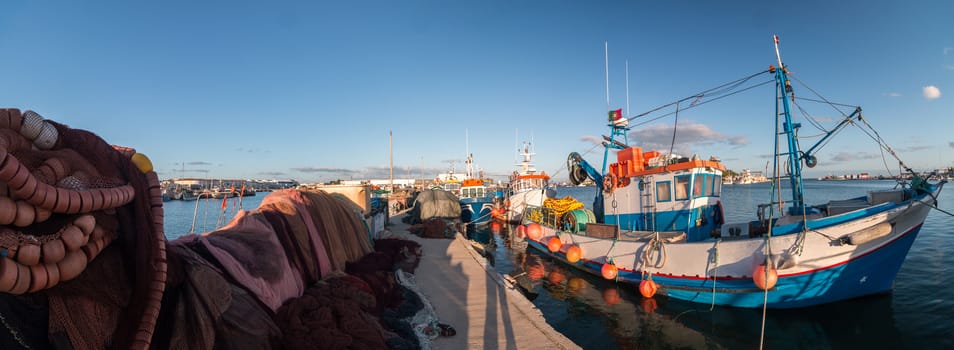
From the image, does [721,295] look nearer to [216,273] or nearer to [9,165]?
[216,273]

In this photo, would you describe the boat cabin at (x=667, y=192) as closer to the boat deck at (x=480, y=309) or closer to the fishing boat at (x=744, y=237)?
the fishing boat at (x=744, y=237)

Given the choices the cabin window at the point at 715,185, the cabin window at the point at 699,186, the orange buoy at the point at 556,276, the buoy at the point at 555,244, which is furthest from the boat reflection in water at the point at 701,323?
the cabin window at the point at 715,185

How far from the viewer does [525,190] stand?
2634 centimetres

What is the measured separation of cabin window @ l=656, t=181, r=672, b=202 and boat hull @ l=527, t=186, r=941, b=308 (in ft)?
7.39

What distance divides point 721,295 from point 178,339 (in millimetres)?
9370

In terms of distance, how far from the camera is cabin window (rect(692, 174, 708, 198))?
33.2 feet

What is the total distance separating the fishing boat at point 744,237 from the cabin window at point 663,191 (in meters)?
0.03

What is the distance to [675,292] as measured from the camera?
344 inches

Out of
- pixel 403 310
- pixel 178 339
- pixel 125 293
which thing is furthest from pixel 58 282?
pixel 403 310

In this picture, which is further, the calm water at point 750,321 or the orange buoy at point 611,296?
the orange buoy at point 611,296

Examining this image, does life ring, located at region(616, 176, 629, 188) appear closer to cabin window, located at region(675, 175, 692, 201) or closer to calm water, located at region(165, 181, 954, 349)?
cabin window, located at region(675, 175, 692, 201)

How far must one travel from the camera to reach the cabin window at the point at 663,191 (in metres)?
10.5

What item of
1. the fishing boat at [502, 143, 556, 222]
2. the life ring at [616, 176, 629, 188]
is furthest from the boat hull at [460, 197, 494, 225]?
the life ring at [616, 176, 629, 188]

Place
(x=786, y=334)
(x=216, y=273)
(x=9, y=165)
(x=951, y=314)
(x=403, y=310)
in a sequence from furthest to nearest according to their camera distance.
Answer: (x=951, y=314)
(x=786, y=334)
(x=403, y=310)
(x=216, y=273)
(x=9, y=165)
